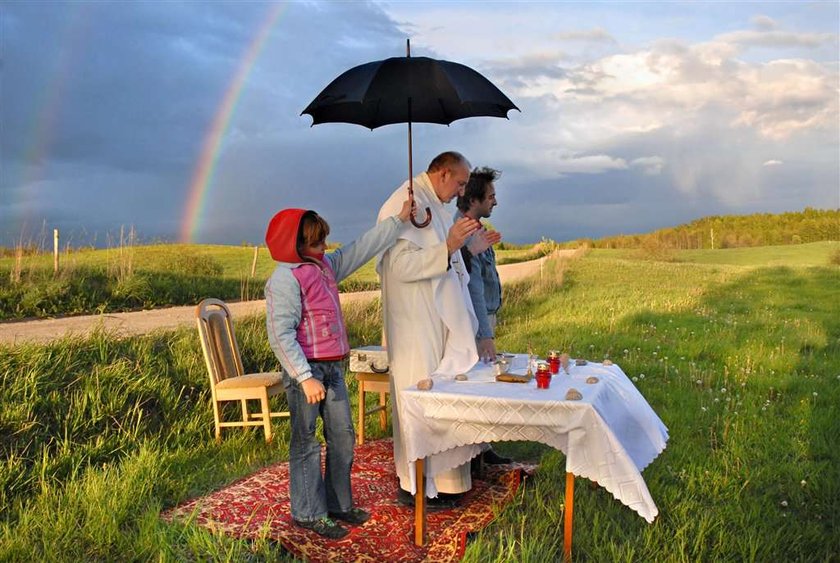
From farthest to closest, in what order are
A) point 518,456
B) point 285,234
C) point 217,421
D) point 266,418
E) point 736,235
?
point 736,235 → point 217,421 → point 266,418 → point 518,456 → point 285,234

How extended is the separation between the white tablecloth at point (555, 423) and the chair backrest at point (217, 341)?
10.7 feet

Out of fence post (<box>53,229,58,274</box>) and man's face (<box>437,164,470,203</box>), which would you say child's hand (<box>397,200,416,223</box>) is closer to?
man's face (<box>437,164,470,203</box>)

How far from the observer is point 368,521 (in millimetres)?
5113

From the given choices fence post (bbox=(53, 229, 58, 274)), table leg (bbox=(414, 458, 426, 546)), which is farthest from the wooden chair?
fence post (bbox=(53, 229, 58, 274))

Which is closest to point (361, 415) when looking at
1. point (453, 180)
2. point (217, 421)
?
point (217, 421)

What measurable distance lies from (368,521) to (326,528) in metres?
0.37

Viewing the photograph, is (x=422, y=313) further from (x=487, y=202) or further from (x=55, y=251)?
(x=55, y=251)

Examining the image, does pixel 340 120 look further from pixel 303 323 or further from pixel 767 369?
pixel 767 369

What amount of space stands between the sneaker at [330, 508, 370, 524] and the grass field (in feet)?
1.71

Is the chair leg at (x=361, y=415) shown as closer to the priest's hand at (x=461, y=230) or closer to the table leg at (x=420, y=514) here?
the table leg at (x=420, y=514)

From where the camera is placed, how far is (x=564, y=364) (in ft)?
15.9

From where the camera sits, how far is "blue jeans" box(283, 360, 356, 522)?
4.71 metres

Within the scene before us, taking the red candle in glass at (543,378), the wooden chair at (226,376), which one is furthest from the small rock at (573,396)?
the wooden chair at (226,376)

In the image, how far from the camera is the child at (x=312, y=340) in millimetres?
4570
